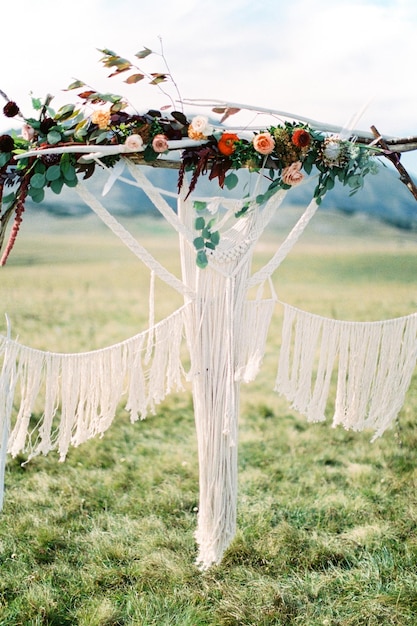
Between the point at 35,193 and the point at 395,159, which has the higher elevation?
the point at 395,159

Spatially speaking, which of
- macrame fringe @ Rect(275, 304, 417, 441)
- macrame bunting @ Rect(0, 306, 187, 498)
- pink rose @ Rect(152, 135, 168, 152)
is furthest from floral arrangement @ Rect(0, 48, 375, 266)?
macrame fringe @ Rect(275, 304, 417, 441)

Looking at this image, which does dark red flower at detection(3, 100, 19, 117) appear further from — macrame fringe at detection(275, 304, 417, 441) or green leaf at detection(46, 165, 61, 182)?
macrame fringe at detection(275, 304, 417, 441)

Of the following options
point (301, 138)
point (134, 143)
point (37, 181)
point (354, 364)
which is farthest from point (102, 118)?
point (354, 364)

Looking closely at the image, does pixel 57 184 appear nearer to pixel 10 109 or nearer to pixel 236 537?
pixel 10 109

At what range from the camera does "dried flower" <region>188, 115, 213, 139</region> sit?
1.44 meters

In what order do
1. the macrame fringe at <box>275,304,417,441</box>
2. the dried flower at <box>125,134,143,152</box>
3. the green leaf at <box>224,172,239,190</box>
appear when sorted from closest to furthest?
the dried flower at <box>125,134,143,152</box>, the green leaf at <box>224,172,239,190</box>, the macrame fringe at <box>275,304,417,441</box>

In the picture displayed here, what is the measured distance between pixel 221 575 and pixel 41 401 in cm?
182

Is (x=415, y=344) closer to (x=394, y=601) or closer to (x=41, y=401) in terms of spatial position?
(x=394, y=601)

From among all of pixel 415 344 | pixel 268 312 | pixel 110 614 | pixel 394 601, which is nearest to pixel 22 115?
pixel 268 312

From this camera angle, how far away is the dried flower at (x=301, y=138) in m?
1.48

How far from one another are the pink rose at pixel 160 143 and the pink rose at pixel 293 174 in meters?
0.28

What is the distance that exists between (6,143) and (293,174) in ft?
2.11

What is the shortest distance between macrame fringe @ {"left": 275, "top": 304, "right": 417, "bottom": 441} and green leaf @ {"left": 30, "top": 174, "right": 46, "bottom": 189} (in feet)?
2.16

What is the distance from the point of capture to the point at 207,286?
1583 mm
